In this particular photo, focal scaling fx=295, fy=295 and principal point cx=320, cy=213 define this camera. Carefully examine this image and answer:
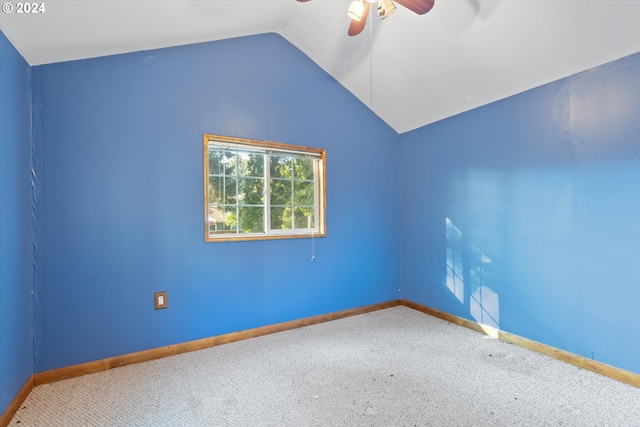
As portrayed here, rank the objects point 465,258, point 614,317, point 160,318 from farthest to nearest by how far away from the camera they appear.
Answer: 1. point 465,258
2. point 160,318
3. point 614,317

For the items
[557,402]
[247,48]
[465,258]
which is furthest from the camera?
[465,258]

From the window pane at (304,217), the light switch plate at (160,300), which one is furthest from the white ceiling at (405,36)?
the light switch plate at (160,300)

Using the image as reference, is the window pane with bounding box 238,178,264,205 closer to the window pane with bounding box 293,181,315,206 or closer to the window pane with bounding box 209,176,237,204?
the window pane with bounding box 209,176,237,204

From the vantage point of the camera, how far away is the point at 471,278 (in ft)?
9.22

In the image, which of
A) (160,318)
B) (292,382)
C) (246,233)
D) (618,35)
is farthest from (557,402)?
(160,318)

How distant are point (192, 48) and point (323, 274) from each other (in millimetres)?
2342

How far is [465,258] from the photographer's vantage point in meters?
2.87

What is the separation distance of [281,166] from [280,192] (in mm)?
259

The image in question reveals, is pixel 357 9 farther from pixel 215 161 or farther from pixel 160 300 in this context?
pixel 160 300

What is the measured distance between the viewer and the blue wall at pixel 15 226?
1541 mm

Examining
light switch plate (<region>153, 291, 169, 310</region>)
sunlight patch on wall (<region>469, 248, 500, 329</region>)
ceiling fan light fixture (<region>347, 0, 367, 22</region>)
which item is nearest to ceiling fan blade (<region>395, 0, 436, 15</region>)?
ceiling fan light fixture (<region>347, 0, 367, 22</region>)

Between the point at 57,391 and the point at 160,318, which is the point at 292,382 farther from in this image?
the point at 57,391

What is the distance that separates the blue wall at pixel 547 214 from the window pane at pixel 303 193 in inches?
51.4

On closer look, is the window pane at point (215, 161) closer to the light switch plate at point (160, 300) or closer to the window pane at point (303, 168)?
the window pane at point (303, 168)
